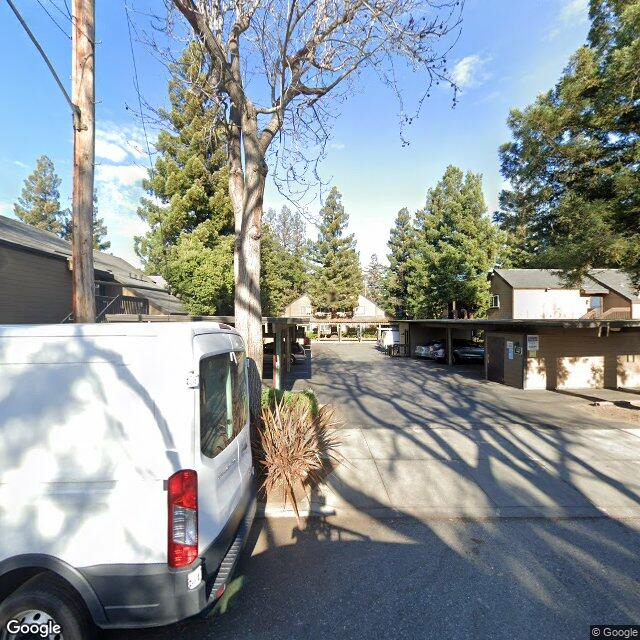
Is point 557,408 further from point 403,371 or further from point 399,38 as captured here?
point 399,38

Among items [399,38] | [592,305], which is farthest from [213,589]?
[592,305]

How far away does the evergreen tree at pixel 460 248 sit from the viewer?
1172 inches

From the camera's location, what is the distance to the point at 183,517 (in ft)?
7.41

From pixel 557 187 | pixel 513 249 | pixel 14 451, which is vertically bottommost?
pixel 14 451

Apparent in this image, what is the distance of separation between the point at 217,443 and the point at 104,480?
2.44ft

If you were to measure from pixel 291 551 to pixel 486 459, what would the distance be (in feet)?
13.4

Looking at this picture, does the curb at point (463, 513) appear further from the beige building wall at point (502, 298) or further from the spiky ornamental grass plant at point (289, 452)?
the beige building wall at point (502, 298)

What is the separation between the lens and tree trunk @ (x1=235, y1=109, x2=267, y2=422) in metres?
6.16

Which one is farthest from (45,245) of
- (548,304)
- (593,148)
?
(548,304)

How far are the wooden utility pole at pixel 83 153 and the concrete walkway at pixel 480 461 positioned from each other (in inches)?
140

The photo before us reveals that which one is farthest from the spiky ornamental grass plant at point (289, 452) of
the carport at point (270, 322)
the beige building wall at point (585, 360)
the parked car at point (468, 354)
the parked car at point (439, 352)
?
the parked car at point (439, 352)

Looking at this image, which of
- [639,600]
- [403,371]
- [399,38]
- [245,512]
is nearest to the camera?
A: [639,600]

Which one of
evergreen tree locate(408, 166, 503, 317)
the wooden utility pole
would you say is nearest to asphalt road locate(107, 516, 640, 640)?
the wooden utility pole

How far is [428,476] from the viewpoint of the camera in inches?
216
